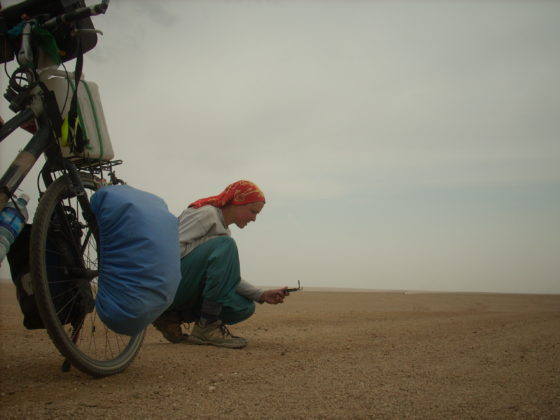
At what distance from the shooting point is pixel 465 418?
1.93 m

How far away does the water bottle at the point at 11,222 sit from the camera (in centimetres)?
216

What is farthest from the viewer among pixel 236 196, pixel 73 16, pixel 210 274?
pixel 236 196

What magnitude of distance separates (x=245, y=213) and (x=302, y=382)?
186 centimetres

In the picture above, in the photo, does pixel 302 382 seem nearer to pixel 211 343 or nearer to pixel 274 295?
pixel 211 343

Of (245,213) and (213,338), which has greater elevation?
(245,213)

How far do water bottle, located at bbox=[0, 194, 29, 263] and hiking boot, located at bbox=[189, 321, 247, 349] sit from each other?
1867 mm

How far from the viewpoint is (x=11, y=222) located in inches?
87.0

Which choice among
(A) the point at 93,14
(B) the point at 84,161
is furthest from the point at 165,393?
(A) the point at 93,14

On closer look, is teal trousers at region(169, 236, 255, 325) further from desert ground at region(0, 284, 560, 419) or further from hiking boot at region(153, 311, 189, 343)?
desert ground at region(0, 284, 560, 419)

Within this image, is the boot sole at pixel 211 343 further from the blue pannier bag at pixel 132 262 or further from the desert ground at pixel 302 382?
the blue pannier bag at pixel 132 262

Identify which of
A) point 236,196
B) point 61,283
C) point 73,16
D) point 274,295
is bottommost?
point 274,295

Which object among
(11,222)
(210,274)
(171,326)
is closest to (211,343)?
(171,326)

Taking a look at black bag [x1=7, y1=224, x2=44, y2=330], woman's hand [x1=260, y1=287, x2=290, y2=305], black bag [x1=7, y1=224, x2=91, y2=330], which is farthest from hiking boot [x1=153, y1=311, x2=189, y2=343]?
black bag [x1=7, y1=224, x2=44, y2=330]

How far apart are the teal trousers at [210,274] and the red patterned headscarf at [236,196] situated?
375 mm
